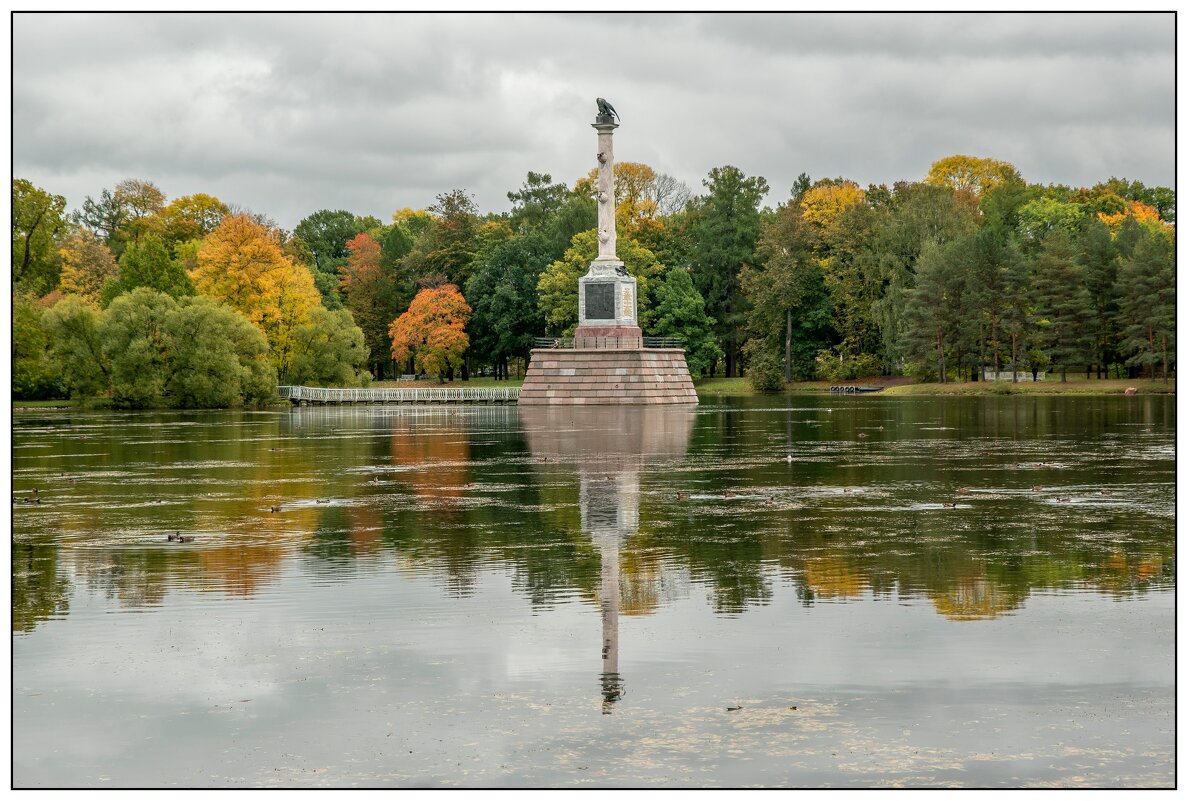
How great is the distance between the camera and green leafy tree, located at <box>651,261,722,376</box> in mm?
107750

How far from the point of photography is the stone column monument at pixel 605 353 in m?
74.4

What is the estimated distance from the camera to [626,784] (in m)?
8.32

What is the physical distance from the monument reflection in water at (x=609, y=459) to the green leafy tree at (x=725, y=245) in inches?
1660

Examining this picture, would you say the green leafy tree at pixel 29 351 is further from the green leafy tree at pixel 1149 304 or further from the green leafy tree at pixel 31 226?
the green leafy tree at pixel 1149 304

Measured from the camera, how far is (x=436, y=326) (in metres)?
112

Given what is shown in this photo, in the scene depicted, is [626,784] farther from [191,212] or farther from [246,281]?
[191,212]

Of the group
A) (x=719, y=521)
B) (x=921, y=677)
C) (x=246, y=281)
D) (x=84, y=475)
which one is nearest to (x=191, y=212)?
(x=246, y=281)

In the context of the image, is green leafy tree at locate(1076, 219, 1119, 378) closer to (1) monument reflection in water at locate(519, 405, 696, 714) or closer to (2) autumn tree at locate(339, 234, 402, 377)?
(1) monument reflection in water at locate(519, 405, 696, 714)

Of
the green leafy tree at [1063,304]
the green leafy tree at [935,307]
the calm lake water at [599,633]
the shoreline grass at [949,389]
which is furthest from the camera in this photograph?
the green leafy tree at [935,307]

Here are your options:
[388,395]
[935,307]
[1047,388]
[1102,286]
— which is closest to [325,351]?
[388,395]

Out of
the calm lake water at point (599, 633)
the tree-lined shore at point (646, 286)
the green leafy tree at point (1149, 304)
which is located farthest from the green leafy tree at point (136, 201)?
the calm lake water at point (599, 633)

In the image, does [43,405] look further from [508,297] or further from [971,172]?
[971,172]

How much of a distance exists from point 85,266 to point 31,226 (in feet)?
39.3

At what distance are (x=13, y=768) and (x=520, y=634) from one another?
4399mm
